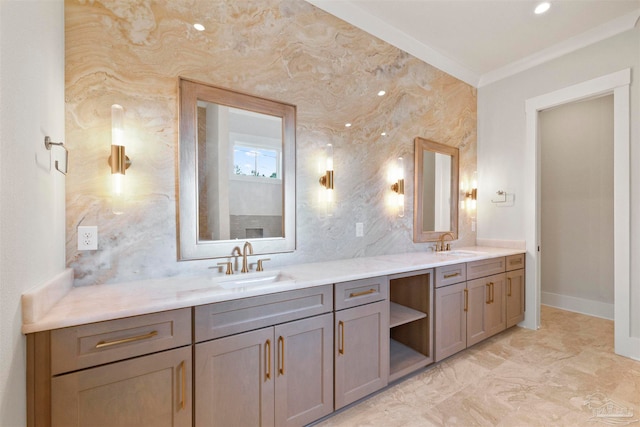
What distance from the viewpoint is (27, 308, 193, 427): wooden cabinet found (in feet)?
3.24

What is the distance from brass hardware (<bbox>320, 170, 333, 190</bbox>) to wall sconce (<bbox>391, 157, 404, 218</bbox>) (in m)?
0.77

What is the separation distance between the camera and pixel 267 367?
4.64 feet

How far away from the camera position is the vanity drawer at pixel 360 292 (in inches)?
66.4

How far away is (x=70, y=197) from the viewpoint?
4.63 ft

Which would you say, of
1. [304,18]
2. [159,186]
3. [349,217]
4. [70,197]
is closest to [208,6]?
[304,18]

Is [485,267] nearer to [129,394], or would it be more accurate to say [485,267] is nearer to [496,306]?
[496,306]

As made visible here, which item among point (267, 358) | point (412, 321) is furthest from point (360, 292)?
point (412, 321)

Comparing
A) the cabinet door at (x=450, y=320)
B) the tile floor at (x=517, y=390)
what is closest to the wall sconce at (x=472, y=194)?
the cabinet door at (x=450, y=320)

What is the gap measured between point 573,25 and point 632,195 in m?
1.66

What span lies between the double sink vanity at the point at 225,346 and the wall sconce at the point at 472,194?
1.63m

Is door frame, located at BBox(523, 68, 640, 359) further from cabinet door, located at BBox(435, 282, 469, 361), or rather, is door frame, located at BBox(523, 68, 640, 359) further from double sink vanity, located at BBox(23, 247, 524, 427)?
double sink vanity, located at BBox(23, 247, 524, 427)

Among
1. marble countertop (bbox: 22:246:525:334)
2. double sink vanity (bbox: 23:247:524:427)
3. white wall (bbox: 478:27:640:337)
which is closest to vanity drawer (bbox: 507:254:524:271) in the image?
white wall (bbox: 478:27:640:337)

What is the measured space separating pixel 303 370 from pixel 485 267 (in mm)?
2053

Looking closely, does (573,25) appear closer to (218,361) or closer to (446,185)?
(446,185)
